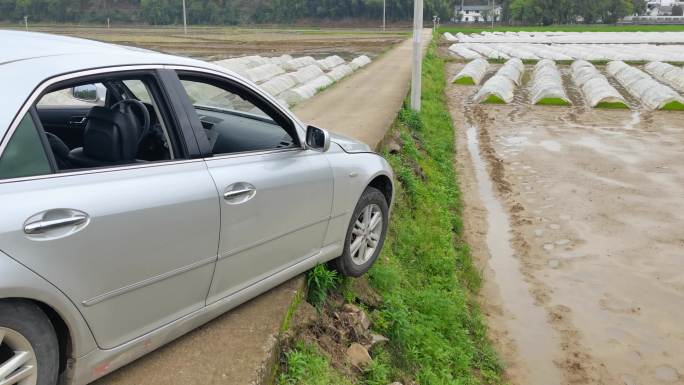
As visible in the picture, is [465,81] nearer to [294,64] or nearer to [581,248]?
[294,64]

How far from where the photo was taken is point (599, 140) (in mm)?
15797

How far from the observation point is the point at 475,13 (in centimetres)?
12312

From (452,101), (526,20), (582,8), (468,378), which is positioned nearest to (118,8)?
(526,20)

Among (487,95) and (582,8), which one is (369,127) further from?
(582,8)

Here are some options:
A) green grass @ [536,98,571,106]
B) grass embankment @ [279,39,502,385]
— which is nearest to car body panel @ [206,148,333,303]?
grass embankment @ [279,39,502,385]

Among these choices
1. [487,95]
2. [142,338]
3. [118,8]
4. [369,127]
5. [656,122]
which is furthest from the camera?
[118,8]

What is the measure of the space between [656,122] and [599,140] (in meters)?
3.42

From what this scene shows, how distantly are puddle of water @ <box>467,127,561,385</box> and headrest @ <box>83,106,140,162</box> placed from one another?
436 centimetres

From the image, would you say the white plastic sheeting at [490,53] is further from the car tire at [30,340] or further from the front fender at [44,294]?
the car tire at [30,340]

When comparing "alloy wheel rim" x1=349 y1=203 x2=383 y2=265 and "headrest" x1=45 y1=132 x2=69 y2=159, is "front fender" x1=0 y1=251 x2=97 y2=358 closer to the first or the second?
"headrest" x1=45 y1=132 x2=69 y2=159

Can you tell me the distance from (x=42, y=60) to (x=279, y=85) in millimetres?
17416

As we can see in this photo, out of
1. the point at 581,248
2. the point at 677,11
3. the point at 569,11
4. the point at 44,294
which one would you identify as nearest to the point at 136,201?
the point at 44,294

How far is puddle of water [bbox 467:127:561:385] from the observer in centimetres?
613

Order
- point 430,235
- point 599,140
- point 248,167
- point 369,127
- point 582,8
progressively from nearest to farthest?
point 248,167, point 430,235, point 369,127, point 599,140, point 582,8
